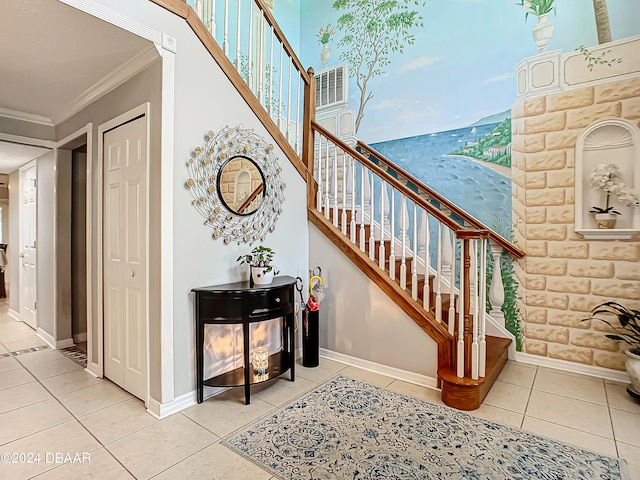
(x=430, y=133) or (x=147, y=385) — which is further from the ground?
(x=430, y=133)

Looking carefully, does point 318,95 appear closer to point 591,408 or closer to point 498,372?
point 498,372

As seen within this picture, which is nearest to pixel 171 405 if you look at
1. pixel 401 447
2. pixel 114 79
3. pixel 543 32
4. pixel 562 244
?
pixel 401 447

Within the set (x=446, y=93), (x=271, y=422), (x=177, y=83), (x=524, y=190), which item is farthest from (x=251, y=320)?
(x=446, y=93)

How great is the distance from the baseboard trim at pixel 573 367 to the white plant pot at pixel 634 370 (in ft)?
1.18

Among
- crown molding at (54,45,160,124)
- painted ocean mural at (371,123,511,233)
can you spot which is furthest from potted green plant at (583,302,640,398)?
crown molding at (54,45,160,124)

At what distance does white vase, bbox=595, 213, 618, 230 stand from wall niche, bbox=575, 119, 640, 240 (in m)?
0.01

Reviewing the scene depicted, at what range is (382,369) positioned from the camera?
9.59ft

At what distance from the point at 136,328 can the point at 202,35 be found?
2203mm

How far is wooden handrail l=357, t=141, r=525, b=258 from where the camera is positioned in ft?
10.5

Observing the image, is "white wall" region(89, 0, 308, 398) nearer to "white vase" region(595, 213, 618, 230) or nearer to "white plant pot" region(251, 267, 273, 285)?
"white plant pot" region(251, 267, 273, 285)

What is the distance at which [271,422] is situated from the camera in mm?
2150

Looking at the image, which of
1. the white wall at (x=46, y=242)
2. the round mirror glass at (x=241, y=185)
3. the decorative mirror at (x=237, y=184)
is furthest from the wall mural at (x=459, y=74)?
the white wall at (x=46, y=242)

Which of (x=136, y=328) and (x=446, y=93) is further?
(x=446, y=93)

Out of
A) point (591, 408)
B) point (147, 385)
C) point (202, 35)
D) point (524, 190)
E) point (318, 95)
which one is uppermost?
point (318, 95)
